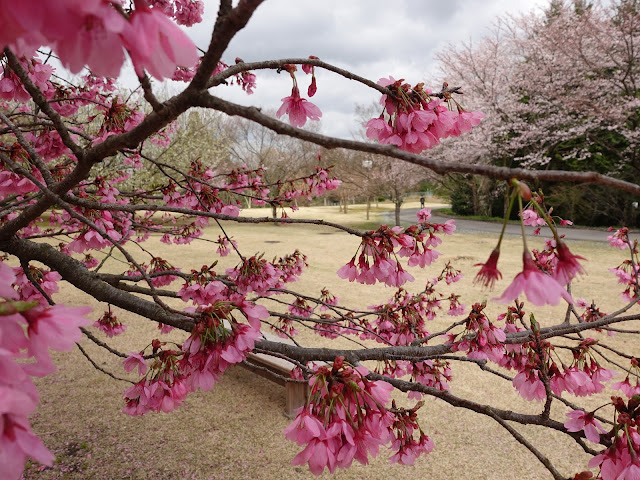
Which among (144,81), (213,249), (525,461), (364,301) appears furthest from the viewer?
(213,249)

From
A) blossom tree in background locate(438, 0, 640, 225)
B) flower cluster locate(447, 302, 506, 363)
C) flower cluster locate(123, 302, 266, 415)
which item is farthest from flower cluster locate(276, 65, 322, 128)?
blossom tree in background locate(438, 0, 640, 225)

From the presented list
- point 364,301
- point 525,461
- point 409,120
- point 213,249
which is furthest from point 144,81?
point 213,249

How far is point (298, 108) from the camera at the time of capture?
4.02 feet

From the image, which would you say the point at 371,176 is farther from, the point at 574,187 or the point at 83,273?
the point at 83,273

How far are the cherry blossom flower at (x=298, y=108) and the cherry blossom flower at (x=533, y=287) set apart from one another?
84 centimetres

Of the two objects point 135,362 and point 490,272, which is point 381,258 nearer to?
point 490,272

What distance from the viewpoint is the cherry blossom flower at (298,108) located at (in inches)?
48.0

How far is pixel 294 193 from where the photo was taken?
3568mm

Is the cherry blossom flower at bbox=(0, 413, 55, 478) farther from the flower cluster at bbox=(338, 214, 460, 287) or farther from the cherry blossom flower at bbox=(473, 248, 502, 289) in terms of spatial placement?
the flower cluster at bbox=(338, 214, 460, 287)

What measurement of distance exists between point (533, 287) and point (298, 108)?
2.97 feet

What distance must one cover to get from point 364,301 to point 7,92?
5.62 m

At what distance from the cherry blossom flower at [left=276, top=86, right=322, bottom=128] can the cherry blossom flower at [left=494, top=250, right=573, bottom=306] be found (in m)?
0.84

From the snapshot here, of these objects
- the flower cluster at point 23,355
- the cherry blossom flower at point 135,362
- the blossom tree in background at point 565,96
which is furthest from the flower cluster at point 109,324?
the blossom tree in background at point 565,96

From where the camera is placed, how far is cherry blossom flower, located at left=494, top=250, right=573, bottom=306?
0.63m
